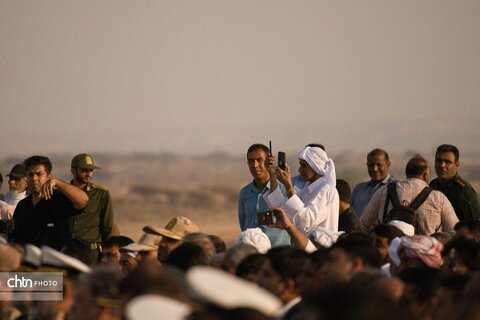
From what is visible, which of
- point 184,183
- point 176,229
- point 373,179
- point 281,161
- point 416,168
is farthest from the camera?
point 184,183

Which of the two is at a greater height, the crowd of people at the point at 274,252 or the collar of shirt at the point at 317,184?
the collar of shirt at the point at 317,184

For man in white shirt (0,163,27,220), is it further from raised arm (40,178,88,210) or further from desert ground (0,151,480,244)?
desert ground (0,151,480,244)

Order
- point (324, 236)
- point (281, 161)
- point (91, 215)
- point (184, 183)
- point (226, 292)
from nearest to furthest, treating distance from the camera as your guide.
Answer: point (226, 292), point (324, 236), point (281, 161), point (91, 215), point (184, 183)

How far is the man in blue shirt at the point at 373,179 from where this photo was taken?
15.1 meters

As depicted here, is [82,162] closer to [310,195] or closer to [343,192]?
[343,192]

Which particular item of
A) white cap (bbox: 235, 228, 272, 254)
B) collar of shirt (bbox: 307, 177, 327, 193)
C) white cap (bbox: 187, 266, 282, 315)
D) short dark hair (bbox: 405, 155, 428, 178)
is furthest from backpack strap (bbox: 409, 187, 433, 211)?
white cap (bbox: 187, 266, 282, 315)

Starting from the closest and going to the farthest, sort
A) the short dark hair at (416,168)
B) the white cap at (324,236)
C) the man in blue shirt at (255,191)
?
the white cap at (324,236) → the short dark hair at (416,168) → the man in blue shirt at (255,191)

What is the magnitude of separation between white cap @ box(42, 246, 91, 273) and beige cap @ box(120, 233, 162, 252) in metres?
3.59

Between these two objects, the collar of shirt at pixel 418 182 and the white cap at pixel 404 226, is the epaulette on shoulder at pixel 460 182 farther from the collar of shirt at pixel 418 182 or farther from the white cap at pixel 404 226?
the white cap at pixel 404 226

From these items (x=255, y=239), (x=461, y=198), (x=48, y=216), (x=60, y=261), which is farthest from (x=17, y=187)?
(x=60, y=261)

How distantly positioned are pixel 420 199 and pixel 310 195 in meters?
1.04

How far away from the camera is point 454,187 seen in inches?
552

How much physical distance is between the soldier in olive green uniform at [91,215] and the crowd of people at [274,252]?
0.01m

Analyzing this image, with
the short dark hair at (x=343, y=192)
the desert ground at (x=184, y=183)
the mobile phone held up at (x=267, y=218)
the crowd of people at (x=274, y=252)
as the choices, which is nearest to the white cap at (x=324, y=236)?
the crowd of people at (x=274, y=252)
